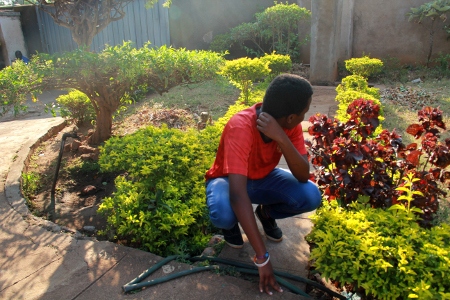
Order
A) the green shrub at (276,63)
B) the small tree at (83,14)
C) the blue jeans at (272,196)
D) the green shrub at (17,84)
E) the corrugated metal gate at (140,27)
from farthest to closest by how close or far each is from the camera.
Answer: the corrugated metal gate at (140,27), the green shrub at (276,63), the small tree at (83,14), the green shrub at (17,84), the blue jeans at (272,196)

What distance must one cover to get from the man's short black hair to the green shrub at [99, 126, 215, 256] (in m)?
1.00

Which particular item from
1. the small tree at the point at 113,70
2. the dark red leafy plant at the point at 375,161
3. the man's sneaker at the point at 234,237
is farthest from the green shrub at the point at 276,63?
the man's sneaker at the point at 234,237

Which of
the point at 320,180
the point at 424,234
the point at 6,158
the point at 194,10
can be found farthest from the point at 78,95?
Answer: the point at 194,10

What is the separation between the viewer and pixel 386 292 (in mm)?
1855

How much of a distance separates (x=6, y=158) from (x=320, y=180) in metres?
4.36

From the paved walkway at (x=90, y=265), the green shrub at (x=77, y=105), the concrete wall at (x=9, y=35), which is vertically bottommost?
the paved walkway at (x=90, y=265)

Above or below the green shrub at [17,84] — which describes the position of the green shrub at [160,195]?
below

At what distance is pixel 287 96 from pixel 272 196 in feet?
2.64

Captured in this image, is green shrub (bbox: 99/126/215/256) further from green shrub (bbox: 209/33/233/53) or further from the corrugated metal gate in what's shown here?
green shrub (bbox: 209/33/233/53)

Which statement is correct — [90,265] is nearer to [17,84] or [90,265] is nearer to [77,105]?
[17,84]

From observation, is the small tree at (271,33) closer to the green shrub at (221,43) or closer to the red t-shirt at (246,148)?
the green shrub at (221,43)

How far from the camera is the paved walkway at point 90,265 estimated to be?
7.74ft

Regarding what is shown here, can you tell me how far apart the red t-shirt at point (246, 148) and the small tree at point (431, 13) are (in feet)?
29.7

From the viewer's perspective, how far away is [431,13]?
9547mm
